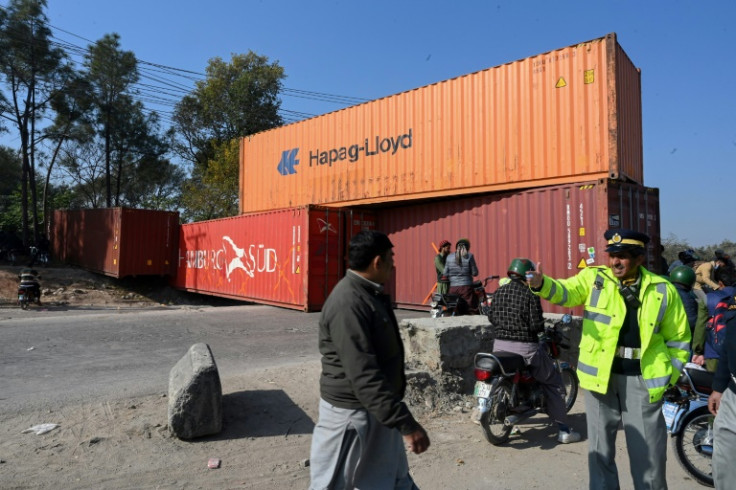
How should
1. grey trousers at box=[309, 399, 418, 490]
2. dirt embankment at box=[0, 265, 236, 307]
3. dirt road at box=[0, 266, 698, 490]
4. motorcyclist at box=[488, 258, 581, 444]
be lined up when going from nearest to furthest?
grey trousers at box=[309, 399, 418, 490] < dirt road at box=[0, 266, 698, 490] < motorcyclist at box=[488, 258, 581, 444] < dirt embankment at box=[0, 265, 236, 307]

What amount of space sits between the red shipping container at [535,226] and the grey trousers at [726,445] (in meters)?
5.68

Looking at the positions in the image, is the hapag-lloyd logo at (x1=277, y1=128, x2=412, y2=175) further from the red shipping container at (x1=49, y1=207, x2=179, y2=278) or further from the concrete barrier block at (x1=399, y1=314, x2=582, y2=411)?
the concrete barrier block at (x1=399, y1=314, x2=582, y2=411)

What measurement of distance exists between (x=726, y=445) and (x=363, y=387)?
1770mm

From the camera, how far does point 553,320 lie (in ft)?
18.0

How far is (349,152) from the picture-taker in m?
12.3

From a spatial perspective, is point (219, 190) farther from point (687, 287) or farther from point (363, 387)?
point (363, 387)

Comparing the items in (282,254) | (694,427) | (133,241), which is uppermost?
(133,241)

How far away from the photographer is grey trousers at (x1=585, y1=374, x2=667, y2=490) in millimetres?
2590

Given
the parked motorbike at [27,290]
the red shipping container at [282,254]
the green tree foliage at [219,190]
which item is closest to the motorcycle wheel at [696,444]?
the red shipping container at [282,254]

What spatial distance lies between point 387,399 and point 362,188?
10207 millimetres

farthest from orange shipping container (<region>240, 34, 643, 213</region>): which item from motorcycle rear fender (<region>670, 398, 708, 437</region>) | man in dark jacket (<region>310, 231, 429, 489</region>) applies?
man in dark jacket (<region>310, 231, 429, 489</region>)

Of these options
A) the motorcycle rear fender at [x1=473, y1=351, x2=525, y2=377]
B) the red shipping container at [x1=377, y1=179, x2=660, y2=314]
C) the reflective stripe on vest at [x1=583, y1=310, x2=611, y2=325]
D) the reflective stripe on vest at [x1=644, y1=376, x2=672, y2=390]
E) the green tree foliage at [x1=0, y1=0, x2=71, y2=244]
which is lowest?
the motorcycle rear fender at [x1=473, y1=351, x2=525, y2=377]

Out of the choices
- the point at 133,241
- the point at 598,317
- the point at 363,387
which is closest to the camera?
the point at 363,387

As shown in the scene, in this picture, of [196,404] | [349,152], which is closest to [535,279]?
[196,404]
